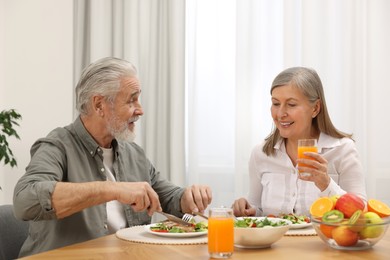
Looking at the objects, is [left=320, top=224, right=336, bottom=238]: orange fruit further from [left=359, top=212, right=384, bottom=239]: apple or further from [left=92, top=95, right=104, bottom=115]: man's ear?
[left=92, top=95, right=104, bottom=115]: man's ear

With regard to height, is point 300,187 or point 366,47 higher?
point 366,47

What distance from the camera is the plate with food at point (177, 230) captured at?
1802mm

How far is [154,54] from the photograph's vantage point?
157 inches

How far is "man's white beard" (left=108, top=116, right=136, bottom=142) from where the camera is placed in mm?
2289

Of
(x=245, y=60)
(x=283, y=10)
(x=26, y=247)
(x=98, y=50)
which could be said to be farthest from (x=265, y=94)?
(x=26, y=247)

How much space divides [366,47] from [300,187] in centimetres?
141

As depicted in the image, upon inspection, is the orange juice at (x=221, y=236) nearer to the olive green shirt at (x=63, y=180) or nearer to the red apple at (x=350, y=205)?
the red apple at (x=350, y=205)

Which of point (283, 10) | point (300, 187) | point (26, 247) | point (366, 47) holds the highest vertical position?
point (283, 10)

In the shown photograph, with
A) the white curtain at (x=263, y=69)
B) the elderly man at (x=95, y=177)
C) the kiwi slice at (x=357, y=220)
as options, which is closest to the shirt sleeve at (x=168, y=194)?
the elderly man at (x=95, y=177)

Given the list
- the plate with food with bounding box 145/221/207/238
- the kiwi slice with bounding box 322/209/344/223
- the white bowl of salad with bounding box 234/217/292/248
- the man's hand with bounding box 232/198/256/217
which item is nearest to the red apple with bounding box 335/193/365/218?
the kiwi slice with bounding box 322/209/344/223

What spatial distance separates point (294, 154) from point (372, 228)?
108 centimetres

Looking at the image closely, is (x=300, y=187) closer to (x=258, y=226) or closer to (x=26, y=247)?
(x=258, y=226)

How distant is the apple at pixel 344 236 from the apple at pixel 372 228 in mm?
22

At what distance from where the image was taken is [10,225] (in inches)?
82.7
